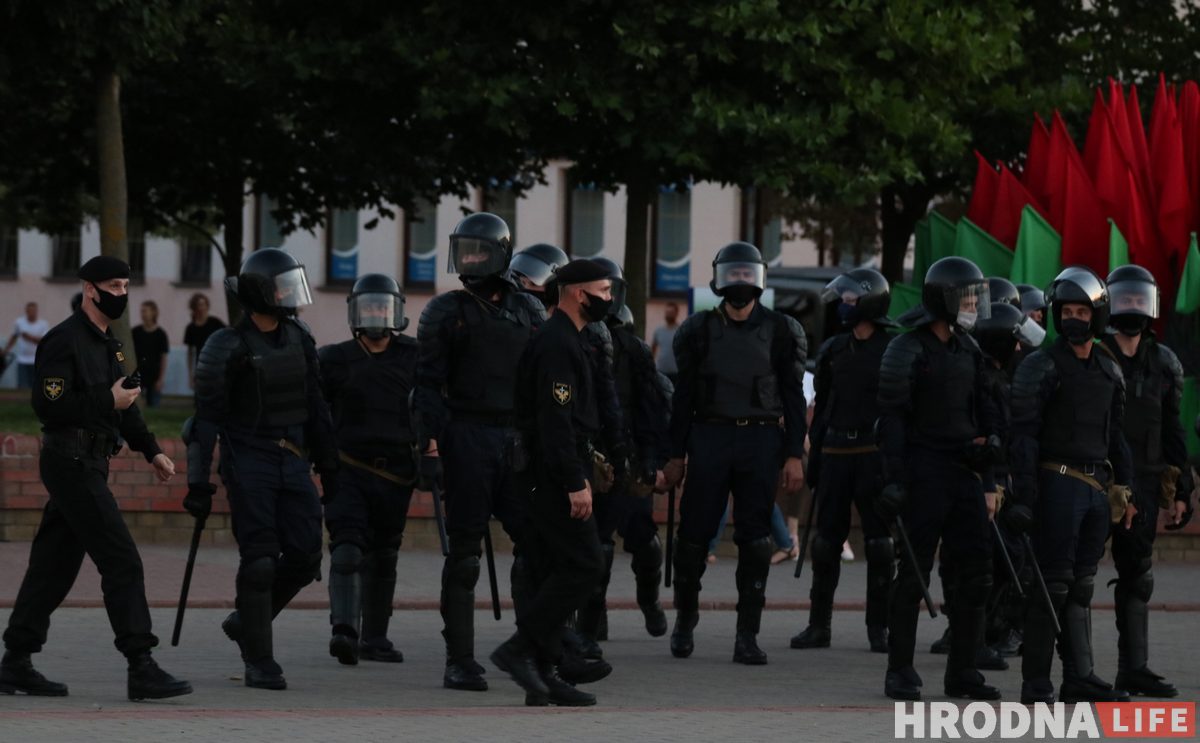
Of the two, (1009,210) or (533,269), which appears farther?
(1009,210)

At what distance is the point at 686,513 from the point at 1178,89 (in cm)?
1952

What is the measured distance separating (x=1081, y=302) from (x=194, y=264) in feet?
122

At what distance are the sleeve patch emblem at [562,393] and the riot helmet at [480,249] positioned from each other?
1.15 metres

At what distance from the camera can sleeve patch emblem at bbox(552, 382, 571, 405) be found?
382 inches

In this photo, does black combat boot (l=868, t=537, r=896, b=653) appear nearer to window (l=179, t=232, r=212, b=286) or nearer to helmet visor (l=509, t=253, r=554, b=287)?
helmet visor (l=509, t=253, r=554, b=287)

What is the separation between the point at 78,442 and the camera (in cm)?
973

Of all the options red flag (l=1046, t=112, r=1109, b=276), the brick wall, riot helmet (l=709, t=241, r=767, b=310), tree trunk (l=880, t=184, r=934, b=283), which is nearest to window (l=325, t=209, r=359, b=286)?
tree trunk (l=880, t=184, r=934, b=283)

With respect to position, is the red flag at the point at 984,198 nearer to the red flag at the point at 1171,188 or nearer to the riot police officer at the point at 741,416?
the red flag at the point at 1171,188

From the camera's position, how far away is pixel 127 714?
29.8 feet

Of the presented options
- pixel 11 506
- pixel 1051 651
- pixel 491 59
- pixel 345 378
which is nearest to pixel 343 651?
pixel 345 378

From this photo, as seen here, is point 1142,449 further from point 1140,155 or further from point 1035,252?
point 1140,155

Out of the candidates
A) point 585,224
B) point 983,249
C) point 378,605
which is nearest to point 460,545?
point 378,605

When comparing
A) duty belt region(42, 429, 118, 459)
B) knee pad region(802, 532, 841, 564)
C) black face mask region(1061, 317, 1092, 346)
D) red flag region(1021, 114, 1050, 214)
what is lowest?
knee pad region(802, 532, 841, 564)

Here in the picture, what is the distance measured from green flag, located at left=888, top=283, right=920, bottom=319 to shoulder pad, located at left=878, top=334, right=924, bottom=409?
9428mm
